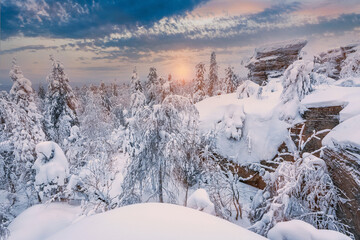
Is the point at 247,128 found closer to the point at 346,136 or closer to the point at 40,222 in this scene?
the point at 346,136

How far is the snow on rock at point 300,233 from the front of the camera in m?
2.31

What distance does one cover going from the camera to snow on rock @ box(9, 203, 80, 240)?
562cm

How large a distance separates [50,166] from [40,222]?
2.54 metres

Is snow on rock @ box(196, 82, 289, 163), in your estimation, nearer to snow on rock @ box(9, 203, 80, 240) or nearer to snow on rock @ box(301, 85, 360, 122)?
snow on rock @ box(301, 85, 360, 122)

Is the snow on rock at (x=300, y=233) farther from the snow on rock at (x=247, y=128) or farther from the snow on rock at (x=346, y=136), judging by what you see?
the snow on rock at (x=247, y=128)

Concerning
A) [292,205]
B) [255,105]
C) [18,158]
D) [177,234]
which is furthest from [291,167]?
[18,158]

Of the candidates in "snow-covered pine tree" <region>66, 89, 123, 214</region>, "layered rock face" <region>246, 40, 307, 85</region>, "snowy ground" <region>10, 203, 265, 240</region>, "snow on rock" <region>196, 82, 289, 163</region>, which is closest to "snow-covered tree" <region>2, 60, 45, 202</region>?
"snow-covered pine tree" <region>66, 89, 123, 214</region>

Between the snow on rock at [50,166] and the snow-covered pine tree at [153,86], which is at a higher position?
the snow-covered pine tree at [153,86]

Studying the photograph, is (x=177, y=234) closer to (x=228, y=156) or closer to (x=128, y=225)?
(x=128, y=225)

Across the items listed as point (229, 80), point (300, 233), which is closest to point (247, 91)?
point (300, 233)

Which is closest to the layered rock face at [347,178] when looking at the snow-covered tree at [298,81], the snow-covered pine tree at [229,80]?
the snow-covered tree at [298,81]

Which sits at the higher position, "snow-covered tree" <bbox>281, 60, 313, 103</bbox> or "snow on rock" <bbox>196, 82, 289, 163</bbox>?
"snow-covered tree" <bbox>281, 60, 313, 103</bbox>

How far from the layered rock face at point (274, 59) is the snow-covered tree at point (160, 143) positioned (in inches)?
550

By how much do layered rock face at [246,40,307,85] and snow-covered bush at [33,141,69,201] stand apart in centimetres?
1700
